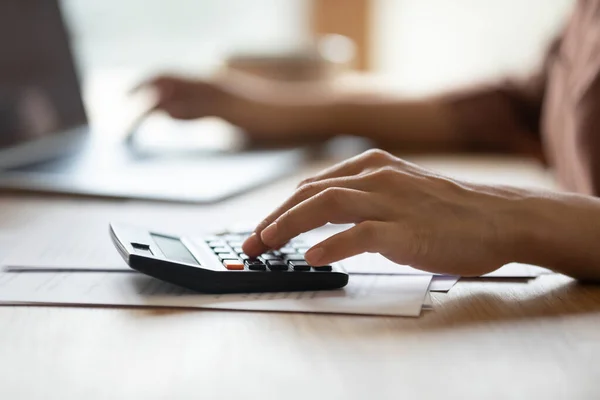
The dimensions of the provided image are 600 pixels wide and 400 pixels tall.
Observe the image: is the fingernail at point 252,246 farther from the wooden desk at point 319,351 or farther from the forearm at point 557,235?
the forearm at point 557,235

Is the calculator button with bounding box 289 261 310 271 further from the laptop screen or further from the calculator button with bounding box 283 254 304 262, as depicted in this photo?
the laptop screen

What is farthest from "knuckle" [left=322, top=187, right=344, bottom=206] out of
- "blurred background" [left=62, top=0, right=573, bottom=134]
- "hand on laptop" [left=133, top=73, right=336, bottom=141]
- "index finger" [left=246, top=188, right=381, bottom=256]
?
"blurred background" [left=62, top=0, right=573, bottom=134]

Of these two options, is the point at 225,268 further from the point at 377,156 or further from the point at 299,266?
the point at 377,156

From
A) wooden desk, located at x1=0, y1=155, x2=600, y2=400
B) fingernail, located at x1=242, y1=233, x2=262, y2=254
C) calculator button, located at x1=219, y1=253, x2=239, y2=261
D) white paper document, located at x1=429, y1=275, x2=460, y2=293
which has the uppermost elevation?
fingernail, located at x1=242, y1=233, x2=262, y2=254

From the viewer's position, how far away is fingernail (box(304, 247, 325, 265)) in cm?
53

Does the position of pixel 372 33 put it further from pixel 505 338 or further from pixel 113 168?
pixel 505 338

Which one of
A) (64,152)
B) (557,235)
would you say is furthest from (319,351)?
(64,152)

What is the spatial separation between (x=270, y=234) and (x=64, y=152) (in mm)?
621

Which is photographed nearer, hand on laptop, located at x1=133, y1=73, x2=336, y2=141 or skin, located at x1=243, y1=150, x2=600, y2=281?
skin, located at x1=243, y1=150, x2=600, y2=281

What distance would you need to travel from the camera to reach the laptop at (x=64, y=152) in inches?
35.2

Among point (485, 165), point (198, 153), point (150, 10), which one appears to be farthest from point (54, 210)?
point (150, 10)

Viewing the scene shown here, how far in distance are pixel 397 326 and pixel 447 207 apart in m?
0.11

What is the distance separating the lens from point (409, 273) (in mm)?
574

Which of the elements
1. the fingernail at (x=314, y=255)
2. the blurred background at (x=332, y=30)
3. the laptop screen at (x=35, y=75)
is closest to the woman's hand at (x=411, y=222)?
the fingernail at (x=314, y=255)
